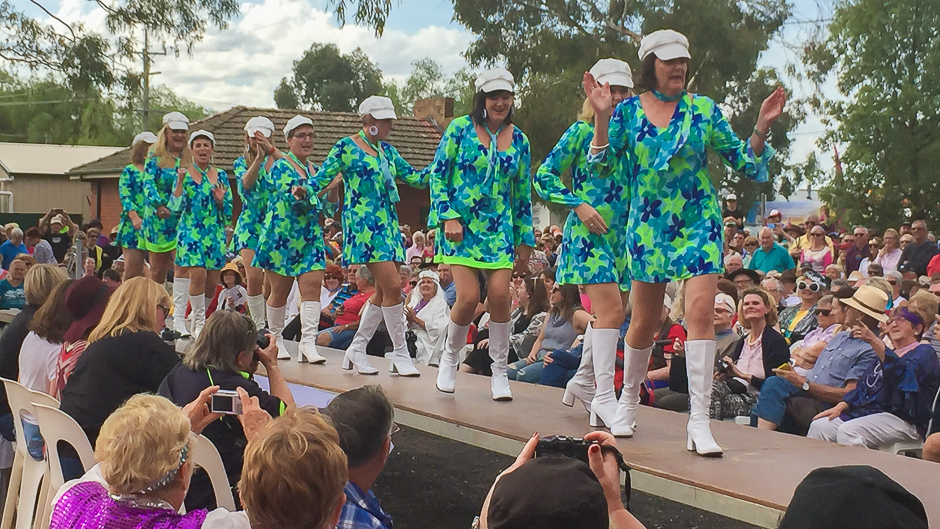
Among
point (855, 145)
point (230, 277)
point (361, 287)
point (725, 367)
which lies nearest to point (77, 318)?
point (725, 367)

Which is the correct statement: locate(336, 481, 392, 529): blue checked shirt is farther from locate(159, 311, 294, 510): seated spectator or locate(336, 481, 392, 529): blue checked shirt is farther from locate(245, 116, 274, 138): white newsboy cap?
locate(245, 116, 274, 138): white newsboy cap

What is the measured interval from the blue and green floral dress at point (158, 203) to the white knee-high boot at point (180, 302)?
371 mm

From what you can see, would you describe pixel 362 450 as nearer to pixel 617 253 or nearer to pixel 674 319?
pixel 617 253

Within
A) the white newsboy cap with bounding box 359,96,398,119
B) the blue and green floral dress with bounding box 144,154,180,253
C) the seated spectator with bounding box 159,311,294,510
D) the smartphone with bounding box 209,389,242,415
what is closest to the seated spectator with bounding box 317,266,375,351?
the blue and green floral dress with bounding box 144,154,180,253

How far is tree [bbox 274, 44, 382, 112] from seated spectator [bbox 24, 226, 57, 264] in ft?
108

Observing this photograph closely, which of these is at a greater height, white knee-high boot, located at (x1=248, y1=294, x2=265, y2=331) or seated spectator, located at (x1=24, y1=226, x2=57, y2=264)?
seated spectator, located at (x1=24, y1=226, x2=57, y2=264)

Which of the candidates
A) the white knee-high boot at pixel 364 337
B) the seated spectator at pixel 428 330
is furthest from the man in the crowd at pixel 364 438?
the seated spectator at pixel 428 330

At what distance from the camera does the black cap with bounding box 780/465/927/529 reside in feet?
5.23

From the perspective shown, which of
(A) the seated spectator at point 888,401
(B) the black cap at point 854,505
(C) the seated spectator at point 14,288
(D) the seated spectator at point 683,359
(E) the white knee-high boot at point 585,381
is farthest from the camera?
(C) the seated spectator at point 14,288

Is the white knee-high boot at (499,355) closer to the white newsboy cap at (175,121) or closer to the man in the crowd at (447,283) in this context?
the man in the crowd at (447,283)

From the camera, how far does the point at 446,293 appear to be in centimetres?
1061

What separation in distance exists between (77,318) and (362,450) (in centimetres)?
267

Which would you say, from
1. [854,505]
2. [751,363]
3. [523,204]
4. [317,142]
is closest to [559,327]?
[751,363]

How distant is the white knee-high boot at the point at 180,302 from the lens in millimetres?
9805
